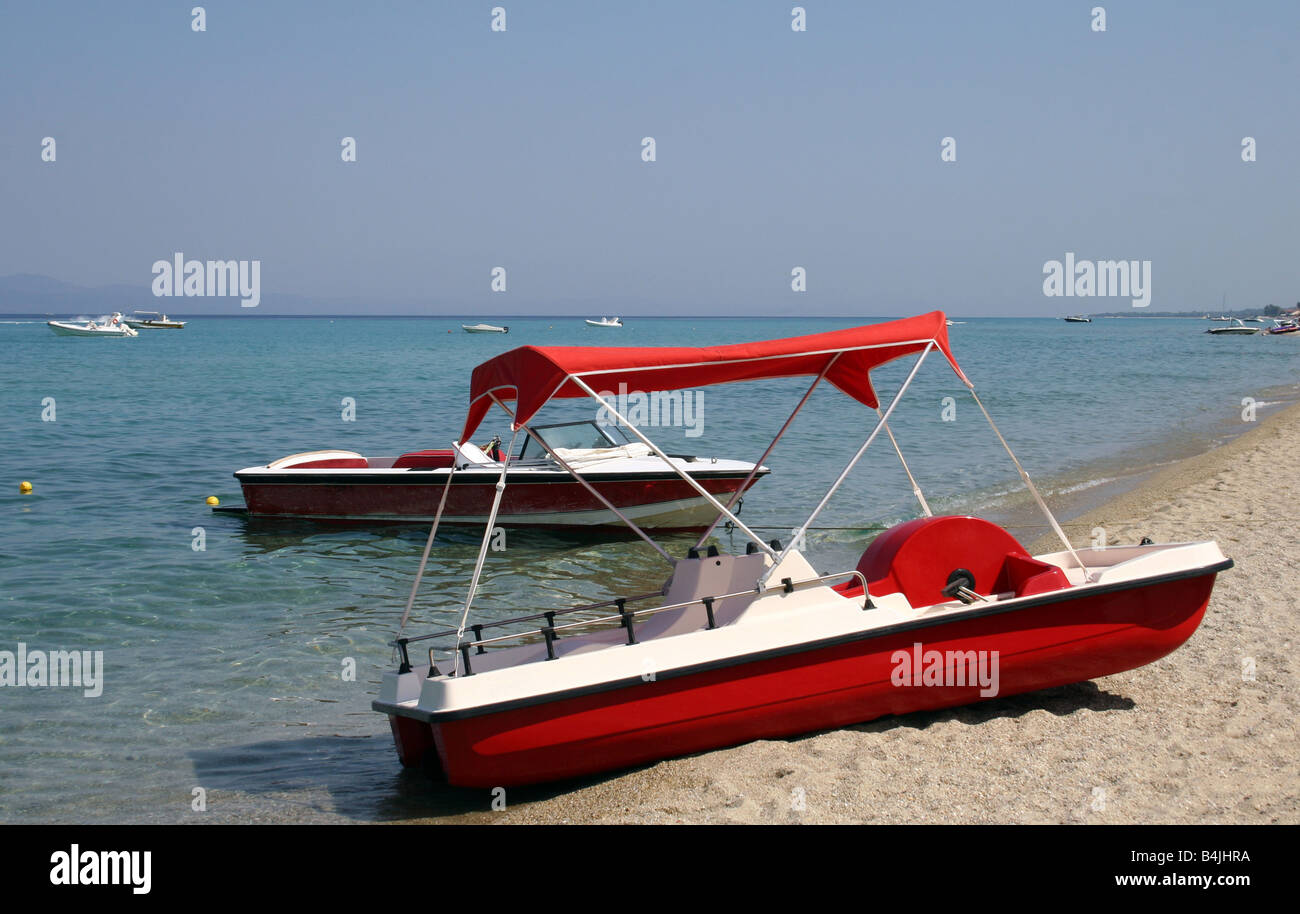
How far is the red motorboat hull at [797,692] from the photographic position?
6.08m

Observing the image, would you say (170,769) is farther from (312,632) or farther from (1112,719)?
(1112,719)

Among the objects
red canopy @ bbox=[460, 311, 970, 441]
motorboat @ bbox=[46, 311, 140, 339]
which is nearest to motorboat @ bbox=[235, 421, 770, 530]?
red canopy @ bbox=[460, 311, 970, 441]

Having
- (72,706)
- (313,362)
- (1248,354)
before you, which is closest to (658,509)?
(72,706)

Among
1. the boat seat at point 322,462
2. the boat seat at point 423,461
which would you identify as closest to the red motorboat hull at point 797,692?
the boat seat at point 423,461

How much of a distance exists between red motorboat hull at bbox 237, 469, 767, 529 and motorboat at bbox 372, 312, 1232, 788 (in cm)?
714

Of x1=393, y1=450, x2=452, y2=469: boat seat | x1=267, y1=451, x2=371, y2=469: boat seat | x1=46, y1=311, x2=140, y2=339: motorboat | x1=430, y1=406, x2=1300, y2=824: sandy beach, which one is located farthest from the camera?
x1=46, y1=311, x2=140, y2=339: motorboat

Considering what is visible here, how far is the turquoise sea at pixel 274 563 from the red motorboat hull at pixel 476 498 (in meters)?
0.34

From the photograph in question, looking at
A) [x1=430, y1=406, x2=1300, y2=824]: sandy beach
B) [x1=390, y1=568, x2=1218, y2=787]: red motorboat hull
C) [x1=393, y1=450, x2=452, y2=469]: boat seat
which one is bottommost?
[x1=430, y1=406, x2=1300, y2=824]: sandy beach

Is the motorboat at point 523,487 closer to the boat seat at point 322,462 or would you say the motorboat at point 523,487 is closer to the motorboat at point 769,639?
the boat seat at point 322,462

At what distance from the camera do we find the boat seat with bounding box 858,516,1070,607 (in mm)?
6863

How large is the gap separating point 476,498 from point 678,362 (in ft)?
29.6

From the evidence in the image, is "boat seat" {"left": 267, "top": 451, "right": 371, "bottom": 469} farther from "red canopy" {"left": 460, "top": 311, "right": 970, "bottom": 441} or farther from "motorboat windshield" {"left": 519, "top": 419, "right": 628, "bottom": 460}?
"red canopy" {"left": 460, "top": 311, "right": 970, "bottom": 441}

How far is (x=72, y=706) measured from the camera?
8.38 metres
